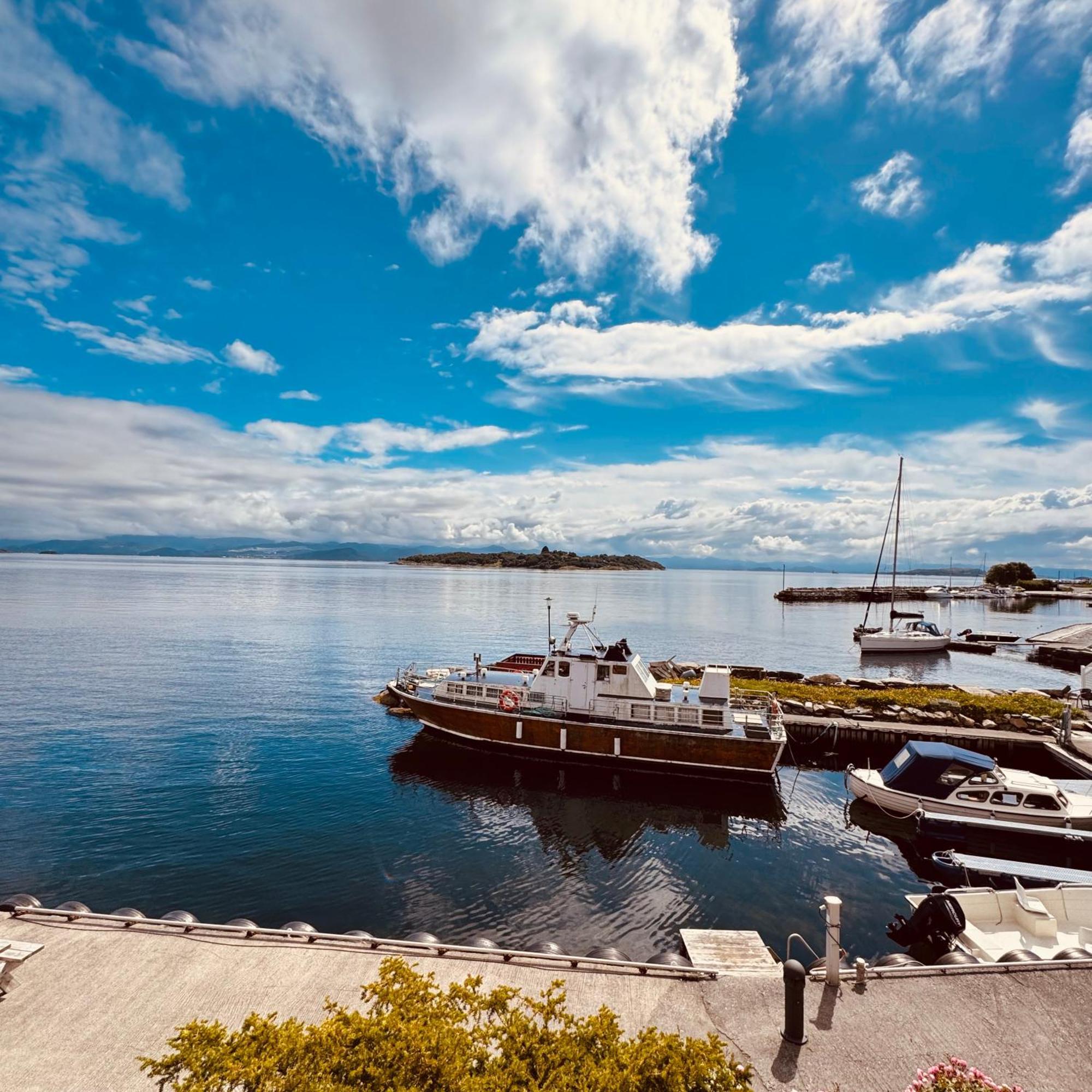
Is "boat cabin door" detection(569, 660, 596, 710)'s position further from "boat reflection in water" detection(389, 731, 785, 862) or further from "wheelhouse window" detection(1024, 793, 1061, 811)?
"wheelhouse window" detection(1024, 793, 1061, 811)

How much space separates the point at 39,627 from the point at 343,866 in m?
72.1

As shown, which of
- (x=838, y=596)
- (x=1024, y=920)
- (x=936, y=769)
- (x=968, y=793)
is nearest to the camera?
(x=1024, y=920)

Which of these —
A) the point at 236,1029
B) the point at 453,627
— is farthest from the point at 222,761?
the point at 453,627

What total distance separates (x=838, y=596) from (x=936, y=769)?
166919mm

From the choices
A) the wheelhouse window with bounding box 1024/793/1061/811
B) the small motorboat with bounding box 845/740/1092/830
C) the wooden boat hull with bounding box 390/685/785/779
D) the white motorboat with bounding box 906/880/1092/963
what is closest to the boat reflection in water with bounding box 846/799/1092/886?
the small motorboat with bounding box 845/740/1092/830

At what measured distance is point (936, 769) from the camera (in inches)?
862

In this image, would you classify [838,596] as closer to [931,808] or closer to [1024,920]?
[931,808]

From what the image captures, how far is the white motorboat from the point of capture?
12906mm

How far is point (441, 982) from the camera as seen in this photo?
10094 millimetres

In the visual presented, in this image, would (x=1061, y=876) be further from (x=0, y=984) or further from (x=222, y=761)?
(x=222, y=761)

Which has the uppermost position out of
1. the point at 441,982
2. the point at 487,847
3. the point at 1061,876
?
the point at 441,982

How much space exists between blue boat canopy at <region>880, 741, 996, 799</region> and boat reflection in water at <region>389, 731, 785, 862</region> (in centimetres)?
495

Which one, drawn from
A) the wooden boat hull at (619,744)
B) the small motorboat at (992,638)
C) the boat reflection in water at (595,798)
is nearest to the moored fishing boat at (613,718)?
the wooden boat hull at (619,744)

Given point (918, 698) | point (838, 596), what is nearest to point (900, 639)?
point (918, 698)
